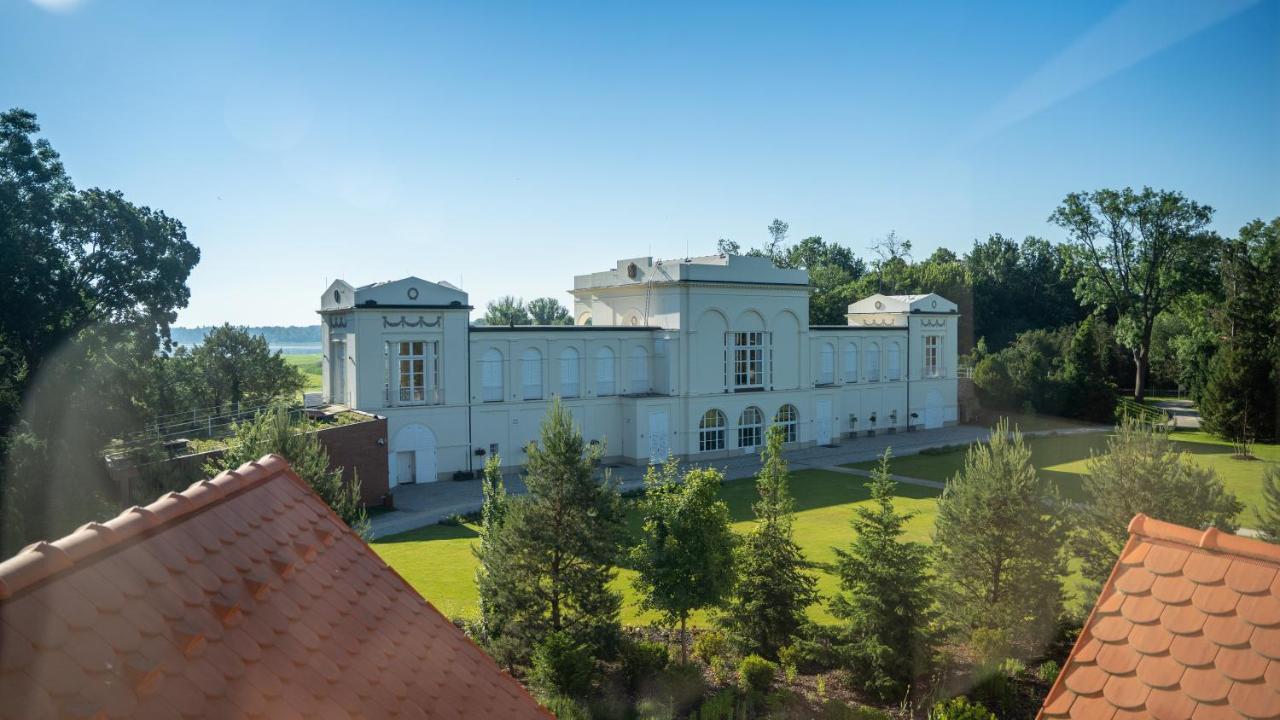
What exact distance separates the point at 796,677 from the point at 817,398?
29.1 meters

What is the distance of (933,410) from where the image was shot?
49.2m

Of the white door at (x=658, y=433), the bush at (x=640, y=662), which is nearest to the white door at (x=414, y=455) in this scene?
the white door at (x=658, y=433)

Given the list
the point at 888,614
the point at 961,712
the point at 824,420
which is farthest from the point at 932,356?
the point at 961,712

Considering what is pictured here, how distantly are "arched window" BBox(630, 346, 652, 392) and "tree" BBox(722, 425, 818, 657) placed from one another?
22319 mm

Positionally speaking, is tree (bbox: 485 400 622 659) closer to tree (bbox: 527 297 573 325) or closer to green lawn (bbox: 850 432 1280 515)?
green lawn (bbox: 850 432 1280 515)

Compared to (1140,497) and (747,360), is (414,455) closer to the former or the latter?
(747,360)

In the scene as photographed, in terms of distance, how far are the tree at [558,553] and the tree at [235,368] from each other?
101 ft

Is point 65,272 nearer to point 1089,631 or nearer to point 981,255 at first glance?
point 1089,631

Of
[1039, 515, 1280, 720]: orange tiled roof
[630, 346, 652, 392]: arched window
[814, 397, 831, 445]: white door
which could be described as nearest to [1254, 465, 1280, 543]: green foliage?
[1039, 515, 1280, 720]: orange tiled roof

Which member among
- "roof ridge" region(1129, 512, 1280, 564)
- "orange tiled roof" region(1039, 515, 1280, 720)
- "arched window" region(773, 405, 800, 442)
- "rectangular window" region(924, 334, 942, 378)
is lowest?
"arched window" region(773, 405, 800, 442)

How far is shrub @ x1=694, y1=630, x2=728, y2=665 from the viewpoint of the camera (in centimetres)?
1512

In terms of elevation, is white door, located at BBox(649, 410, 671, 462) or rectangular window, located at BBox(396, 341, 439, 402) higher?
rectangular window, located at BBox(396, 341, 439, 402)

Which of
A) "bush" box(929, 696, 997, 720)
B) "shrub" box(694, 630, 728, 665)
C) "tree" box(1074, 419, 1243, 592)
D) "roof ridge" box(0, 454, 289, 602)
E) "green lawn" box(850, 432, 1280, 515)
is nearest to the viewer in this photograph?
"roof ridge" box(0, 454, 289, 602)

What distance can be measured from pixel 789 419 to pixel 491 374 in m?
15.2
